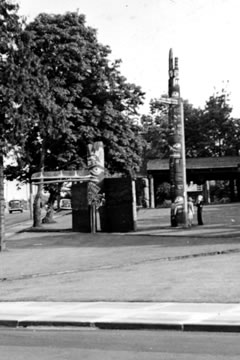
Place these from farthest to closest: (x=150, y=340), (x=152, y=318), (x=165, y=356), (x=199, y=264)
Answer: (x=199, y=264) < (x=152, y=318) < (x=150, y=340) < (x=165, y=356)

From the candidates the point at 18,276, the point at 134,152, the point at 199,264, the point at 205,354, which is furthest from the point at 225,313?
the point at 134,152

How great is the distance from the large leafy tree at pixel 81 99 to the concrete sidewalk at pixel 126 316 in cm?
2729

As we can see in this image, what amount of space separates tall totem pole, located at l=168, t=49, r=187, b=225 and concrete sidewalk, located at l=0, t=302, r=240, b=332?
22.0 m

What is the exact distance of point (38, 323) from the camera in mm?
10273

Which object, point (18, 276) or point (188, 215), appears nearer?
point (18, 276)

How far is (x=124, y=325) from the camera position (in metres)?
9.59

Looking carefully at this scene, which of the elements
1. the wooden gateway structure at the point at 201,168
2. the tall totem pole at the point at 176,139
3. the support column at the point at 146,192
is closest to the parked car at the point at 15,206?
the support column at the point at 146,192

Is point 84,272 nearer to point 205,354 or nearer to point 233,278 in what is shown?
point 233,278

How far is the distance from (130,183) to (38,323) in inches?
890

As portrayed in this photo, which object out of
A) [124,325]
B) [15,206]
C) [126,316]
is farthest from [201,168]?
[124,325]

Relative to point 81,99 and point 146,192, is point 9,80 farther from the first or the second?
point 146,192

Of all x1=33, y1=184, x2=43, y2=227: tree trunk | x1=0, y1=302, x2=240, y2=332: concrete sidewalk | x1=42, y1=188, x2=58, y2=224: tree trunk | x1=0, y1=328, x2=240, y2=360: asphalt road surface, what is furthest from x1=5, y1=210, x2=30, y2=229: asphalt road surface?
x1=0, y1=328, x2=240, y2=360: asphalt road surface

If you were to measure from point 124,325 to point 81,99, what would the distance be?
33698mm

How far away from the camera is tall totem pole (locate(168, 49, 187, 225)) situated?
110 ft
